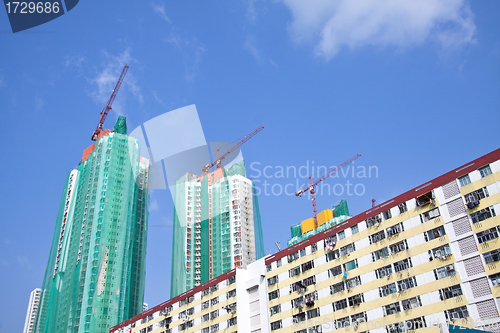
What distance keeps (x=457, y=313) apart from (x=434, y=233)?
6.59 metres

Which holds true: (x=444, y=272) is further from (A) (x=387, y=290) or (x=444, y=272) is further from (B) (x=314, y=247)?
(B) (x=314, y=247)

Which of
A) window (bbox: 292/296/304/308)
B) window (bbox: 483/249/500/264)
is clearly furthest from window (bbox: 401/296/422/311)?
window (bbox: 292/296/304/308)

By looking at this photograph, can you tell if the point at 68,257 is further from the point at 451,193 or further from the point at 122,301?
the point at 451,193

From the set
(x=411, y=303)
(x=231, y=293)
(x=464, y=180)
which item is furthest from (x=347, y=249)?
(x=231, y=293)

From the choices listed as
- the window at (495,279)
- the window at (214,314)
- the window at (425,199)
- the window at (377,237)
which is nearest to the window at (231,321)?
the window at (214,314)

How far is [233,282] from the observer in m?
52.1

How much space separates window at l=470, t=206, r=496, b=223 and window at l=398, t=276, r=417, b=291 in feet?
22.8

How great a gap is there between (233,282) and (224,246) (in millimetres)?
50223

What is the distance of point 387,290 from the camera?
3762 centimetres

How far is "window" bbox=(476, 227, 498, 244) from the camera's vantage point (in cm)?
3269

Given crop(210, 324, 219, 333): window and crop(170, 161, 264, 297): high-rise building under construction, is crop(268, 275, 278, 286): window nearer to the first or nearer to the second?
crop(210, 324, 219, 333): window

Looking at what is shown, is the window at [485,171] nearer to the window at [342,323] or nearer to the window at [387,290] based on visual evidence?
the window at [387,290]

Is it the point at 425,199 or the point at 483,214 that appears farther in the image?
the point at 425,199

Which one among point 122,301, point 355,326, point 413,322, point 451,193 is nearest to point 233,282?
point 355,326
